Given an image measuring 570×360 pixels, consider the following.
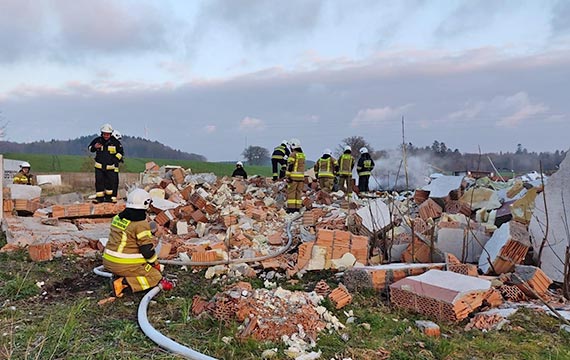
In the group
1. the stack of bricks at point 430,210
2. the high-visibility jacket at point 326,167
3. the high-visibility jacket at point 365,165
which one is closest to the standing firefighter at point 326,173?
the high-visibility jacket at point 326,167

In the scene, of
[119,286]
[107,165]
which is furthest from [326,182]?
[119,286]

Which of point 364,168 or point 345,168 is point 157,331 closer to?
point 345,168

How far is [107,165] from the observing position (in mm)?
10039

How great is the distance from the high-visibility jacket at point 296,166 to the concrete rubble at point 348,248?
972mm

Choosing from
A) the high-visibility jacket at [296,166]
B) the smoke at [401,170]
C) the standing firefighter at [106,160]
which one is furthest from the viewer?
the smoke at [401,170]

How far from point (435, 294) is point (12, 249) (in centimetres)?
614

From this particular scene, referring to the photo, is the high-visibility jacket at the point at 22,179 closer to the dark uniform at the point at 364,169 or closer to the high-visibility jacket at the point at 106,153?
the high-visibility jacket at the point at 106,153

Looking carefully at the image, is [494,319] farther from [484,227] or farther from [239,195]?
[239,195]

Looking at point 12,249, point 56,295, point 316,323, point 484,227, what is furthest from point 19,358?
point 484,227

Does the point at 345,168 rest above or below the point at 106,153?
below

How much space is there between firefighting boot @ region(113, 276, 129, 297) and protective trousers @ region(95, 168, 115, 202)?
586 centimetres

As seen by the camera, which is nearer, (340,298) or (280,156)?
(340,298)

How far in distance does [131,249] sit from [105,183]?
6.00 m

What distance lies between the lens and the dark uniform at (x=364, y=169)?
14.1 m
